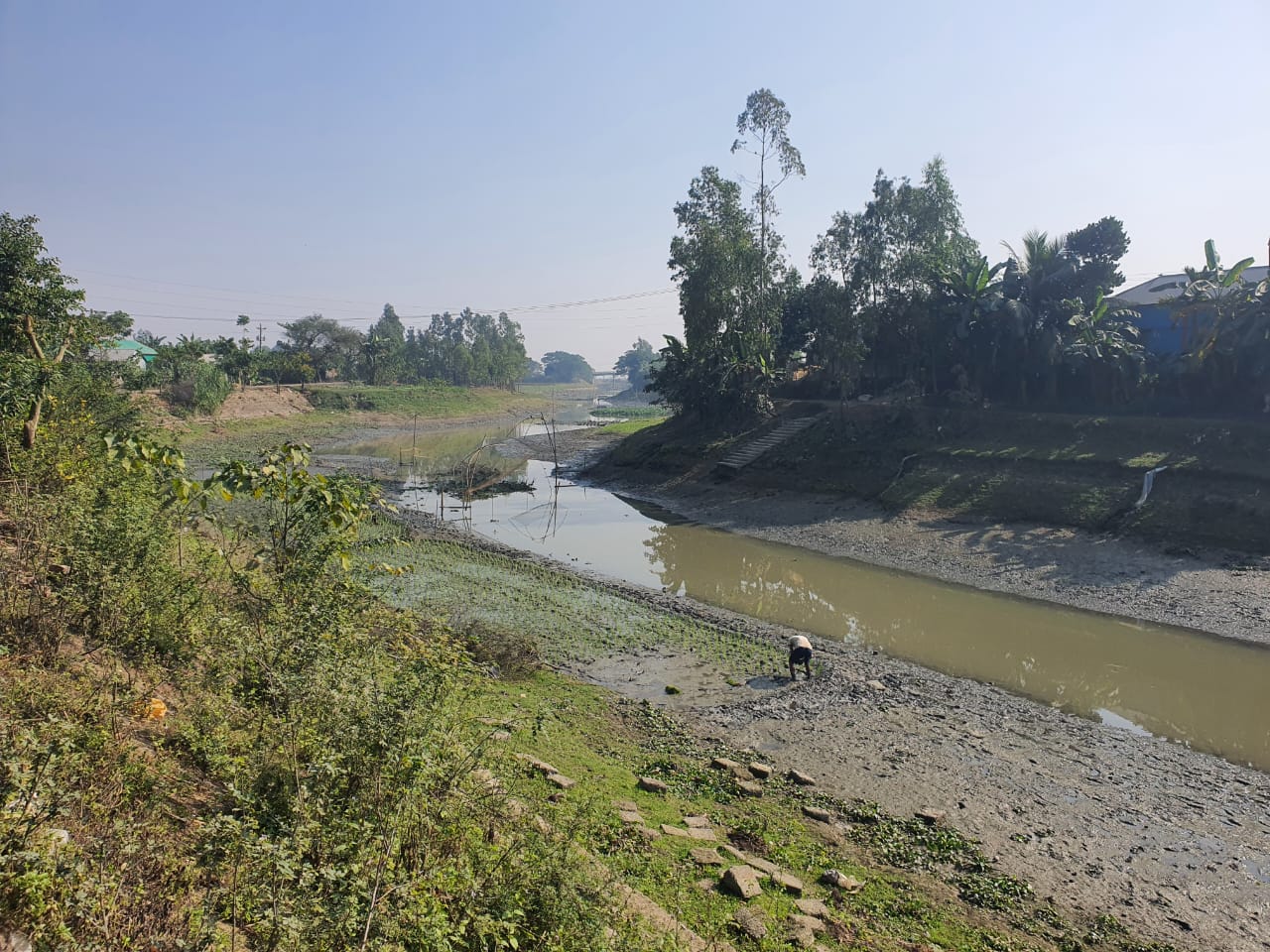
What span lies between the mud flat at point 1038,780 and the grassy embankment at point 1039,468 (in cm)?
1114

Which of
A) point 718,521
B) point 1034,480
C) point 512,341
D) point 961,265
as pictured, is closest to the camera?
point 1034,480

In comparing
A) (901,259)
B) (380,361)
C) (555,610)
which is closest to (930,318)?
(901,259)

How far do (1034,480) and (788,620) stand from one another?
38.7 ft

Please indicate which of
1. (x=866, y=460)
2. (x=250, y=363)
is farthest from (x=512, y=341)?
(x=866, y=460)

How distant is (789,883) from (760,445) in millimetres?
27332

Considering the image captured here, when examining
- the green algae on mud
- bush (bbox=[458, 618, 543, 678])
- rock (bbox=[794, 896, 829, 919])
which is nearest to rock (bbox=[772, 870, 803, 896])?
rock (bbox=[794, 896, 829, 919])

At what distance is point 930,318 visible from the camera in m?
30.8

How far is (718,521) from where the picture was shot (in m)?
27.3

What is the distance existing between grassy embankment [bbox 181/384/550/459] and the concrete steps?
20.6m

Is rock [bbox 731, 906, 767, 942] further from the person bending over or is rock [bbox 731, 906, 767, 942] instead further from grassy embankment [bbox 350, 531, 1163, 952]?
the person bending over

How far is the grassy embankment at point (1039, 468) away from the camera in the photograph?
782 inches

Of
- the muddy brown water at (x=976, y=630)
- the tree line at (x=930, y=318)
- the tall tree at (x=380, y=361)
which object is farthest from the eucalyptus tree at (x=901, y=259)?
the tall tree at (x=380, y=361)

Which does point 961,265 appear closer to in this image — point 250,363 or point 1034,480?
point 1034,480

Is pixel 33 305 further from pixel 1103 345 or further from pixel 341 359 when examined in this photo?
pixel 341 359
